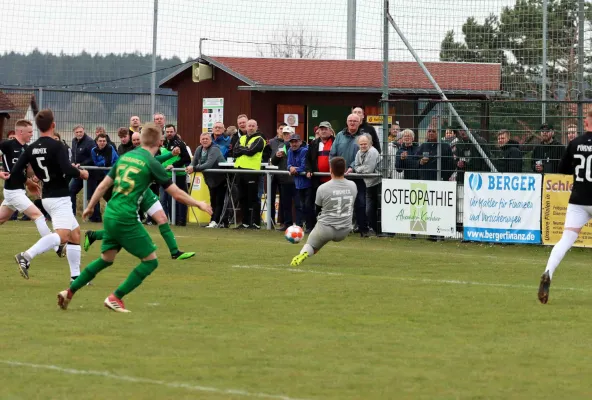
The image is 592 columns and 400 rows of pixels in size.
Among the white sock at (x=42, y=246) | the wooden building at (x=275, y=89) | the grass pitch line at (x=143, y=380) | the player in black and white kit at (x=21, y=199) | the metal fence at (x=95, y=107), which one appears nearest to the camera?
the grass pitch line at (x=143, y=380)

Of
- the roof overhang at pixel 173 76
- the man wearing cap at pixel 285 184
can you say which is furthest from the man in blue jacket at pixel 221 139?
the roof overhang at pixel 173 76

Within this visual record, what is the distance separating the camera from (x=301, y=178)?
22125mm

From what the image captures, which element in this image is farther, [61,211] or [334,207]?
[334,207]

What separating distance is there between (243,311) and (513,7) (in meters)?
12.0

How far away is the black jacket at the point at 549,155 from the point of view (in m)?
19.8

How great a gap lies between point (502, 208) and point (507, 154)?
0.93 m

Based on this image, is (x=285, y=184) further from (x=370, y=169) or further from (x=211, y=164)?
(x=370, y=169)

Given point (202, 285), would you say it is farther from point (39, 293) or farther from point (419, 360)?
point (419, 360)

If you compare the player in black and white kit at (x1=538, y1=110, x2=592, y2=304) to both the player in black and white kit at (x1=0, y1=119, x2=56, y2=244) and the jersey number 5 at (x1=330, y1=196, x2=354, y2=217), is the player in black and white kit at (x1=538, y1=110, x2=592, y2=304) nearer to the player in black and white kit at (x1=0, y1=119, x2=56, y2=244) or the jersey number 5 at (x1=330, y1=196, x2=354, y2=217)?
the jersey number 5 at (x1=330, y1=196, x2=354, y2=217)

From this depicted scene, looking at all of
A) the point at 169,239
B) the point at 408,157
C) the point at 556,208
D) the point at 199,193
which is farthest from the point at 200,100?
the point at 169,239

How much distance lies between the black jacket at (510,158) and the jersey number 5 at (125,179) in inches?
406

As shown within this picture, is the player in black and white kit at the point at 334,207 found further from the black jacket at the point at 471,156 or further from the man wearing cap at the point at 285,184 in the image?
the man wearing cap at the point at 285,184

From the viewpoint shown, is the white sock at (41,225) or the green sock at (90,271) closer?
Result: the green sock at (90,271)

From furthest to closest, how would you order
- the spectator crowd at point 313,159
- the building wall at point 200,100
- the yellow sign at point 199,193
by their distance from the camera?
the building wall at point 200,100 → the yellow sign at point 199,193 → the spectator crowd at point 313,159
